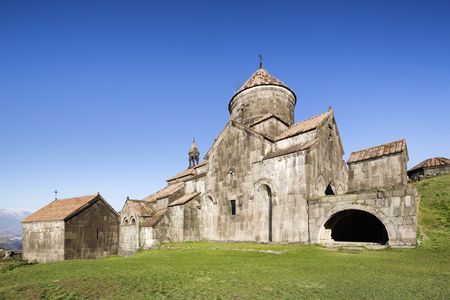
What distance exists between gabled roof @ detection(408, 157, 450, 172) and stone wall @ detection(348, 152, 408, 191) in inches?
742

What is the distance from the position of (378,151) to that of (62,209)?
27.9 m

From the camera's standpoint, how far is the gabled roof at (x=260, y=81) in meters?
27.5

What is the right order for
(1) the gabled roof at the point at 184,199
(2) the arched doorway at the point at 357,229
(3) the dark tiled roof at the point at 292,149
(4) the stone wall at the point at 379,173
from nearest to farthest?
(3) the dark tiled roof at the point at 292,149 < (4) the stone wall at the point at 379,173 < (2) the arched doorway at the point at 357,229 < (1) the gabled roof at the point at 184,199

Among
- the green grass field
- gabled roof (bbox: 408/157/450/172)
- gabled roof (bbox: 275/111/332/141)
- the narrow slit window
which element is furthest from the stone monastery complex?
gabled roof (bbox: 408/157/450/172)

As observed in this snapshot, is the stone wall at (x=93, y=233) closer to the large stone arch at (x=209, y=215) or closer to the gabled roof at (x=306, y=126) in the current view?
the large stone arch at (x=209, y=215)

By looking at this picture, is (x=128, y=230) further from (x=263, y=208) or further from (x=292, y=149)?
(x=292, y=149)

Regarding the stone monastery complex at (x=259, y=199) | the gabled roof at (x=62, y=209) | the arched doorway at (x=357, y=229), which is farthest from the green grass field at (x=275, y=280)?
the gabled roof at (x=62, y=209)

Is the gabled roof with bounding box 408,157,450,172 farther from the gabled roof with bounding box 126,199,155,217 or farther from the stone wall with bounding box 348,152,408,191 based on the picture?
the gabled roof with bounding box 126,199,155,217

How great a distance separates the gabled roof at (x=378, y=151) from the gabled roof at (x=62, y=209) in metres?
23.3

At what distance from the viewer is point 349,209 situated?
53.5ft

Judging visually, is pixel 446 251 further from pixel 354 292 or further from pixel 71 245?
pixel 71 245

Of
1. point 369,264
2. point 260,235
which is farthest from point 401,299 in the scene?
point 260,235

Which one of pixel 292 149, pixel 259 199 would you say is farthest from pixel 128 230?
pixel 292 149

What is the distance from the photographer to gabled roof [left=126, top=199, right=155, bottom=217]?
2653 centimetres
